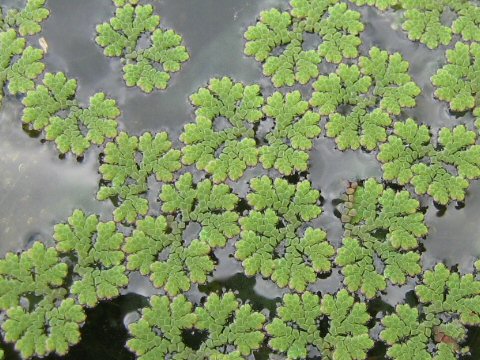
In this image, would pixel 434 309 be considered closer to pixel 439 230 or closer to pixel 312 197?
pixel 439 230

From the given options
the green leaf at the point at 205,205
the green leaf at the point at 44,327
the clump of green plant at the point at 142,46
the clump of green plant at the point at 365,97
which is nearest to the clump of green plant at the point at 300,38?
the clump of green plant at the point at 365,97

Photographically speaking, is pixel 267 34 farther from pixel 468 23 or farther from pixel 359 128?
pixel 468 23

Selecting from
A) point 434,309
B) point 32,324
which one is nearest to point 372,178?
point 434,309

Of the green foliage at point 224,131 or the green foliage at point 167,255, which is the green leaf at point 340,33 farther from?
the green foliage at point 167,255

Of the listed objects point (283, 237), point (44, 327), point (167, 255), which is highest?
point (283, 237)

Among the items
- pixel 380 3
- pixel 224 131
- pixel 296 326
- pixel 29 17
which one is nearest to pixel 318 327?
pixel 296 326

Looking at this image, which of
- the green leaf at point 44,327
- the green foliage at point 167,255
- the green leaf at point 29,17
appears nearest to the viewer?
the green leaf at point 44,327
